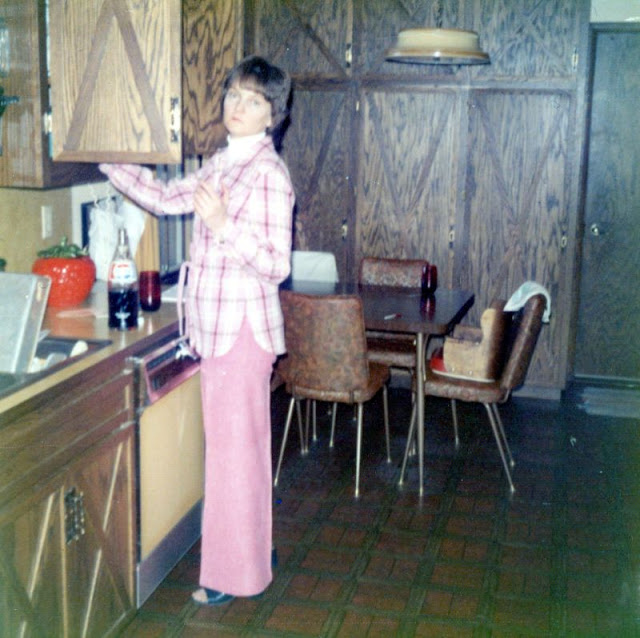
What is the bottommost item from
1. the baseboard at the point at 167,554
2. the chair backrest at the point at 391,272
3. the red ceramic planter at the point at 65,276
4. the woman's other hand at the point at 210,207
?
the baseboard at the point at 167,554

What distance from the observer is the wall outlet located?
3.21 metres

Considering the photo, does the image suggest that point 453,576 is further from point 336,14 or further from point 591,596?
point 336,14

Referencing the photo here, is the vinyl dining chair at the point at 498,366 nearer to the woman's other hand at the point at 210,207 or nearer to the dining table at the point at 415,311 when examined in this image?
the dining table at the point at 415,311

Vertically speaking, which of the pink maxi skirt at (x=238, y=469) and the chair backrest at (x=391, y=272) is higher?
the chair backrest at (x=391, y=272)

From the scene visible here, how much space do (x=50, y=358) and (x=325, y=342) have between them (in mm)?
1355

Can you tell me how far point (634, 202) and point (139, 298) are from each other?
3.44m

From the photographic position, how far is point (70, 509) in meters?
2.18

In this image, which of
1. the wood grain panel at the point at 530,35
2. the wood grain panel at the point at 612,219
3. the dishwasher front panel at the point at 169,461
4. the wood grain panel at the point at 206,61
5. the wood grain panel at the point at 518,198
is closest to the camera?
the dishwasher front panel at the point at 169,461

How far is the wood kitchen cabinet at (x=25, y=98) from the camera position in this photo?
262cm

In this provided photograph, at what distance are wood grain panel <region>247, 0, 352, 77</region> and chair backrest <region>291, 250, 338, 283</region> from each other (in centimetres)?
124

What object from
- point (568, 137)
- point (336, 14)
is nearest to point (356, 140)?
point (336, 14)

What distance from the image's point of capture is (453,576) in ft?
10.0

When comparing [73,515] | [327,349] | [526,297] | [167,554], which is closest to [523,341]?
[526,297]

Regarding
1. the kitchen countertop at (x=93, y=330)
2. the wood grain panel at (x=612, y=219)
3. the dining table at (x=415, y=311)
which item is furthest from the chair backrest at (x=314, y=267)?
the wood grain panel at (x=612, y=219)
